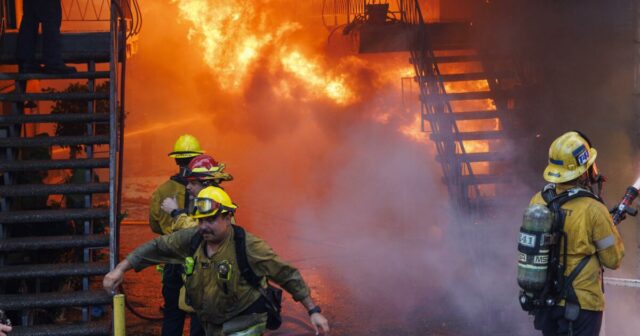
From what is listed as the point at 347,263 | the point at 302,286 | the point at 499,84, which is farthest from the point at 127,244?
the point at 302,286

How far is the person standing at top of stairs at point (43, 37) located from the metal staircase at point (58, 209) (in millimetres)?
153

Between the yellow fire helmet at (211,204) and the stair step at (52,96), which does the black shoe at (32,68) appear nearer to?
the stair step at (52,96)

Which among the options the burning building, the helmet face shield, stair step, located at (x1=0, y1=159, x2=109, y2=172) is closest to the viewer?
the helmet face shield

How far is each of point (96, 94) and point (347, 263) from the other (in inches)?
194

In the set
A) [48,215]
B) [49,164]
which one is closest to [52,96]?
[49,164]

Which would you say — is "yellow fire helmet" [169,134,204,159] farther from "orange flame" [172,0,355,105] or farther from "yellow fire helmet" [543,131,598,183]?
"orange flame" [172,0,355,105]

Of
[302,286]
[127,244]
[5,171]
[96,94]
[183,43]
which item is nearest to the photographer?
[302,286]

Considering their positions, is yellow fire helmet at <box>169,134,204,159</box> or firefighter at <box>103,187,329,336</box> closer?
firefighter at <box>103,187,329,336</box>

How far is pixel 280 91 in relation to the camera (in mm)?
16844

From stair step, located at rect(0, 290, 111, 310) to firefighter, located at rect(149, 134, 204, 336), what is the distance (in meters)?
0.92

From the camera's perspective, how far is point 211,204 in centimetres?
520

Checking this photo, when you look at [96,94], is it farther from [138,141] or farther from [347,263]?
[138,141]

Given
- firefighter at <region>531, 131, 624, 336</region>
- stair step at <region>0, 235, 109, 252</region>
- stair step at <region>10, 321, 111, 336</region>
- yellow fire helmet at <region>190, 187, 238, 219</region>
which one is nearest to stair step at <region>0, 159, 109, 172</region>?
stair step at <region>0, 235, 109, 252</region>

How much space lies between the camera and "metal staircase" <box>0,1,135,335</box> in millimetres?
7836
